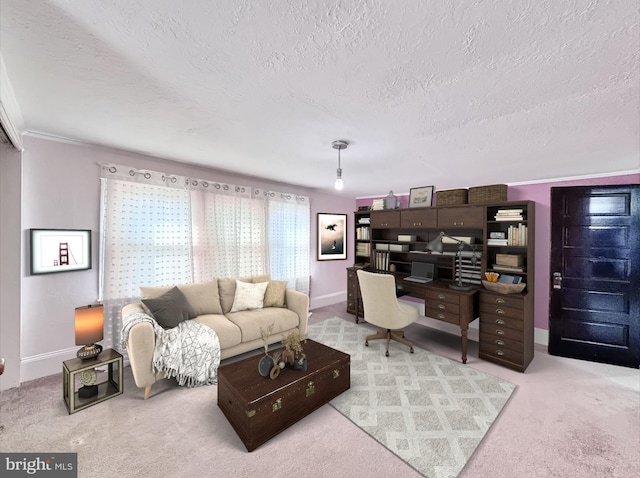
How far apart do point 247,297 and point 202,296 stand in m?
0.55

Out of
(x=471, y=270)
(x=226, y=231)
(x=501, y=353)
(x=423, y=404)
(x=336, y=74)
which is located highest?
(x=336, y=74)

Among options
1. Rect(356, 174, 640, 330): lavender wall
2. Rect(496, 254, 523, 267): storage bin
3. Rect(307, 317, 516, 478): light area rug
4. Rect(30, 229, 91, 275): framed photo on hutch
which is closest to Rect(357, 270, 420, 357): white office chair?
Rect(307, 317, 516, 478): light area rug

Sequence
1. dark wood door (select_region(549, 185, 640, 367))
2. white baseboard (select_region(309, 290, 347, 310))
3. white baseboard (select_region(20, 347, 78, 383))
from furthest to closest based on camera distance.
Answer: white baseboard (select_region(309, 290, 347, 310)), dark wood door (select_region(549, 185, 640, 367)), white baseboard (select_region(20, 347, 78, 383))

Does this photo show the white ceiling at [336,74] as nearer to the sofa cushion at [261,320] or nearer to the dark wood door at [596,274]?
the dark wood door at [596,274]

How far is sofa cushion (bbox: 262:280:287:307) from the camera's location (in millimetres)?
3625

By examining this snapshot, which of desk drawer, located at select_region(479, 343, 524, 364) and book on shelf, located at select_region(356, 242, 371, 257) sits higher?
book on shelf, located at select_region(356, 242, 371, 257)

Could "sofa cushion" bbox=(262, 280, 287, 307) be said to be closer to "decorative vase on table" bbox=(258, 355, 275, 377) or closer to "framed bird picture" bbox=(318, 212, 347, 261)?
"decorative vase on table" bbox=(258, 355, 275, 377)

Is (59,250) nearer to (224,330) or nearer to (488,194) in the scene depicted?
(224,330)

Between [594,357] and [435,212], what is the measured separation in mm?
2491

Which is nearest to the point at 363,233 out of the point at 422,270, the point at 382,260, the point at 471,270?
the point at 382,260

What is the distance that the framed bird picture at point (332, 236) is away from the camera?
5344 millimetres

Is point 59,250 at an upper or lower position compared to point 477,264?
upper

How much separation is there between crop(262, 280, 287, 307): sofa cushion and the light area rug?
3.91ft

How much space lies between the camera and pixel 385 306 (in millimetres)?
3258
